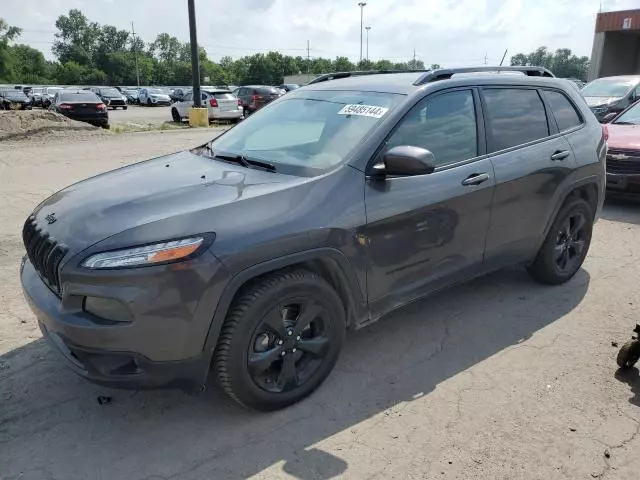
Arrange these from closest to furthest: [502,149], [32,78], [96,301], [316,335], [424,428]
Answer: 1. [96,301]
2. [424,428]
3. [316,335]
4. [502,149]
5. [32,78]

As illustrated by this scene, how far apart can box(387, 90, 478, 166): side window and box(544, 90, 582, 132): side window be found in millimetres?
1012

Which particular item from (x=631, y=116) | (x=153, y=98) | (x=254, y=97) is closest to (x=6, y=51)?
(x=153, y=98)

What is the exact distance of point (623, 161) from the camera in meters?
7.06

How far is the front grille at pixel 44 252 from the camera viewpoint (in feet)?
→ 8.61

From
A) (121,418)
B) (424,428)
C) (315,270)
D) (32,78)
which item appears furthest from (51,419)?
(32,78)

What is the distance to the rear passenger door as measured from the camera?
382 cm

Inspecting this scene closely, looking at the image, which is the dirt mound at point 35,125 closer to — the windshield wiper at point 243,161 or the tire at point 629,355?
the windshield wiper at point 243,161

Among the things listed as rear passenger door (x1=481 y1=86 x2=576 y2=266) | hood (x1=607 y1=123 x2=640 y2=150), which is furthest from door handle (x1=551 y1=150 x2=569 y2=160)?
hood (x1=607 y1=123 x2=640 y2=150)

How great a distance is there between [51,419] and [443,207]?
255 centimetres

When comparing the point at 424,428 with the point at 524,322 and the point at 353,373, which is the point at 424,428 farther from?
the point at 524,322

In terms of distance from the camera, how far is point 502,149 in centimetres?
386

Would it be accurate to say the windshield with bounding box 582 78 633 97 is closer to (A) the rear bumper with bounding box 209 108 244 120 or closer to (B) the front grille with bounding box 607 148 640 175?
(B) the front grille with bounding box 607 148 640 175

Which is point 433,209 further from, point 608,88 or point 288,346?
point 608,88

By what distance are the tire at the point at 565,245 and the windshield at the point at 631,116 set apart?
15.0 feet
